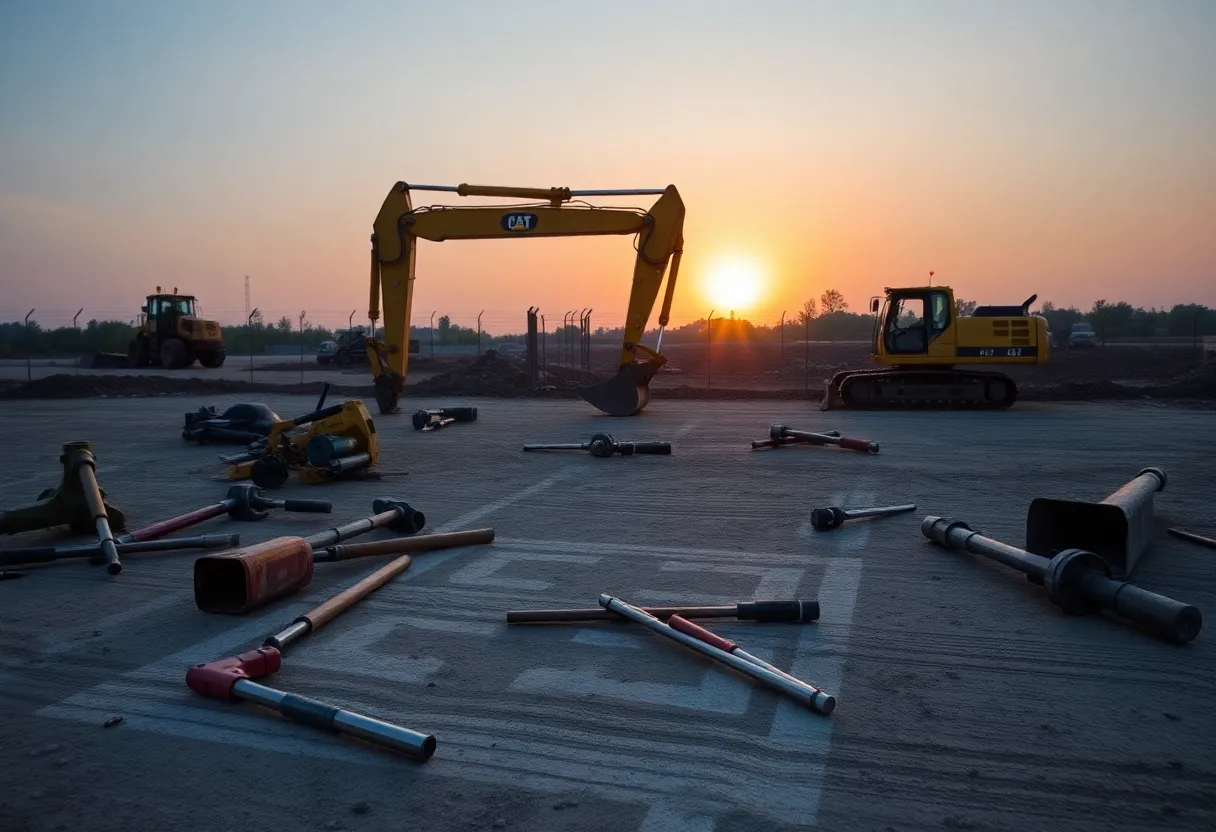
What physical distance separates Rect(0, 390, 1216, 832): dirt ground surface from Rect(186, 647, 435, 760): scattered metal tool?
0.07 metres

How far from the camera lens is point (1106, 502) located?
22.4 ft

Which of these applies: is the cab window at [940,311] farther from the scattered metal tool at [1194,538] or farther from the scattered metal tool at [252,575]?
the scattered metal tool at [252,575]

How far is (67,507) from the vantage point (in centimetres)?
825

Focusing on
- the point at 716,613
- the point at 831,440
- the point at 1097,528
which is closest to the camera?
the point at 716,613

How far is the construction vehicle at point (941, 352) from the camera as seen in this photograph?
22.4 metres

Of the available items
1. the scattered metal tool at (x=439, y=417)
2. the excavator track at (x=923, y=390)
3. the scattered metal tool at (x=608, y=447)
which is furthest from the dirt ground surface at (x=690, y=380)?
the scattered metal tool at (x=608, y=447)

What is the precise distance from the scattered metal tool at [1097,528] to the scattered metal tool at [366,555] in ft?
14.2

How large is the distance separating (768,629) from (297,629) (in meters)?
2.74

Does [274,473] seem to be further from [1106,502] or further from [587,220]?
[587,220]

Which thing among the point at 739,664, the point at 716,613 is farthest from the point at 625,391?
the point at 739,664

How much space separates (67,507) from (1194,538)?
31.2 ft

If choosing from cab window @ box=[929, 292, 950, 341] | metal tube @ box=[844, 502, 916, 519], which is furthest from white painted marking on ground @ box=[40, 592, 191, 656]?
cab window @ box=[929, 292, 950, 341]

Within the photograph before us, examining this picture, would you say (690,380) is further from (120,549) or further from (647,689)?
(647,689)

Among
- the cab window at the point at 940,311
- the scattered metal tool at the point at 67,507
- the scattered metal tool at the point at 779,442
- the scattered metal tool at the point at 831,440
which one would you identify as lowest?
the scattered metal tool at the point at 67,507
